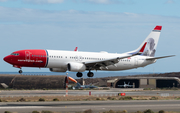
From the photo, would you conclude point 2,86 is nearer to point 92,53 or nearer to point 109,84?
point 109,84

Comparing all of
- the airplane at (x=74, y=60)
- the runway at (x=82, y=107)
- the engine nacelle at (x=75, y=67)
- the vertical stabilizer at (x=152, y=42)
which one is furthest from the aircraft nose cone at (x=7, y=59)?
the vertical stabilizer at (x=152, y=42)

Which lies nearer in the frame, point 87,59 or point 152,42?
point 87,59

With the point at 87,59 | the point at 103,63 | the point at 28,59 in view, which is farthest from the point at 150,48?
the point at 28,59

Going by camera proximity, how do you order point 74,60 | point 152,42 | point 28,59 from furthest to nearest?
point 152,42
point 74,60
point 28,59

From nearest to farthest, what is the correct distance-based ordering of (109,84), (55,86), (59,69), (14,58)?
(14,58)
(59,69)
(55,86)
(109,84)

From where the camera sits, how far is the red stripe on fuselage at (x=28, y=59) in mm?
55281

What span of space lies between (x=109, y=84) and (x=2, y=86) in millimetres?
46091

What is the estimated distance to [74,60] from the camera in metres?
59.1

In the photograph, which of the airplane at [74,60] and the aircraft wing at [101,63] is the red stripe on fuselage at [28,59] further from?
the aircraft wing at [101,63]

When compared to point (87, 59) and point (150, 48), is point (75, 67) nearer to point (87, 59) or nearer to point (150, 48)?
point (87, 59)

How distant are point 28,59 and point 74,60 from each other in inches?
355

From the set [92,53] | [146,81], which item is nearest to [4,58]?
[92,53]

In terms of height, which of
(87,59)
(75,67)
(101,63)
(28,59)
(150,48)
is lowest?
(75,67)

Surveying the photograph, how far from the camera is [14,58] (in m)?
55.4
